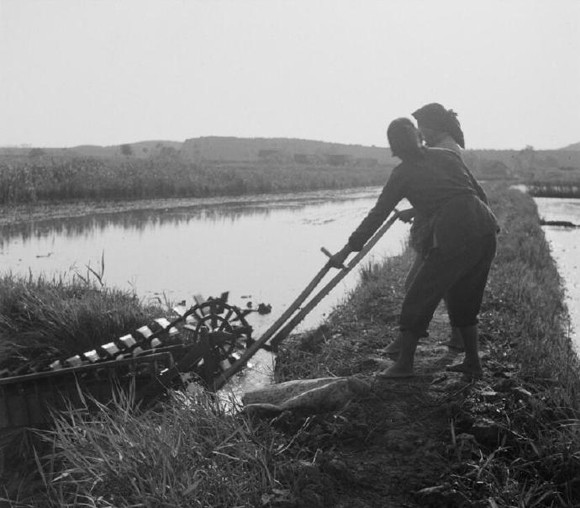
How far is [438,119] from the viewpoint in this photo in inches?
185

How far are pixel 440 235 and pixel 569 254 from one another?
11072 mm

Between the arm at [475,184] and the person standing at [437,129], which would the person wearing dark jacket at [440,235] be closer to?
the arm at [475,184]

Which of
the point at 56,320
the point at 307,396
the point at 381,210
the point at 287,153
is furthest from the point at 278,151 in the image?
the point at 307,396

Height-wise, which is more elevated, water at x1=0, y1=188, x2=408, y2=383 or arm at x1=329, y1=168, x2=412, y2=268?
arm at x1=329, y1=168, x2=412, y2=268

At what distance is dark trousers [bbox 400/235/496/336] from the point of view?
3.94m

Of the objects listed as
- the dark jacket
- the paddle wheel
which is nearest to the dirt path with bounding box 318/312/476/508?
the dark jacket

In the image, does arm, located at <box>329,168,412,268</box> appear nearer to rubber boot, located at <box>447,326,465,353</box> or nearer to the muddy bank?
the muddy bank

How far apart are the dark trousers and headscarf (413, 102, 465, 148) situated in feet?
3.39

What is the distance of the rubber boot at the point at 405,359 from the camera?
13.3 feet

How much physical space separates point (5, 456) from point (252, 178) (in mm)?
30103

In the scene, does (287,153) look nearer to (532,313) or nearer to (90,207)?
(90,207)

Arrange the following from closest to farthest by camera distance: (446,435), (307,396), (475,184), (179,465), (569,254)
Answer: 1. (179,465)
2. (446,435)
3. (307,396)
4. (475,184)
5. (569,254)

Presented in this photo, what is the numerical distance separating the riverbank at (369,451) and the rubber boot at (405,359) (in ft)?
0.21

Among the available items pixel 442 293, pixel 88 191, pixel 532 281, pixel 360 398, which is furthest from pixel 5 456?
pixel 88 191
